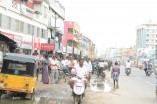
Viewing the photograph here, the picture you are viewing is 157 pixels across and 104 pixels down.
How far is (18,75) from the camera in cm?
1442

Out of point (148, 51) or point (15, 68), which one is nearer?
point (15, 68)

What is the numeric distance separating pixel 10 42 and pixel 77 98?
9.71 m

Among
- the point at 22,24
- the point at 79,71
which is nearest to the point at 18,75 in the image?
the point at 79,71

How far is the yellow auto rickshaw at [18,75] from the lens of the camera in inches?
561

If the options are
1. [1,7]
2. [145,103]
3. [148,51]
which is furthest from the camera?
[148,51]

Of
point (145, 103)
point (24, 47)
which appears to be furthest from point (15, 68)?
point (24, 47)

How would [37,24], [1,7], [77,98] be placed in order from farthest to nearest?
[37,24] < [1,7] < [77,98]

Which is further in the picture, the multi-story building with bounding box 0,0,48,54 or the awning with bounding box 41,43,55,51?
the awning with bounding box 41,43,55,51

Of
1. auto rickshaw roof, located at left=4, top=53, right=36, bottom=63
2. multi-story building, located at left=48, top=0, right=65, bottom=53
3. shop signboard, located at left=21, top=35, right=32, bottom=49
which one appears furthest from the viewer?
multi-story building, located at left=48, top=0, right=65, bottom=53

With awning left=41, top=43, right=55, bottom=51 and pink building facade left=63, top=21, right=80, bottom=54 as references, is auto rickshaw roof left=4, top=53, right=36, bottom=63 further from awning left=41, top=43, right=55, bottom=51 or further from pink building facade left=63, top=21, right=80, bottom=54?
pink building facade left=63, top=21, right=80, bottom=54

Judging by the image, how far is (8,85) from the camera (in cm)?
1423

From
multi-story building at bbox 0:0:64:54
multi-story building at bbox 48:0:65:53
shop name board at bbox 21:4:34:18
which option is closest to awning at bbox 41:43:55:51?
multi-story building at bbox 0:0:64:54

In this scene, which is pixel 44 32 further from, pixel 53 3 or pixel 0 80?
pixel 0 80

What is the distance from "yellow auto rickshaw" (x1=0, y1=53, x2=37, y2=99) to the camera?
1426cm
